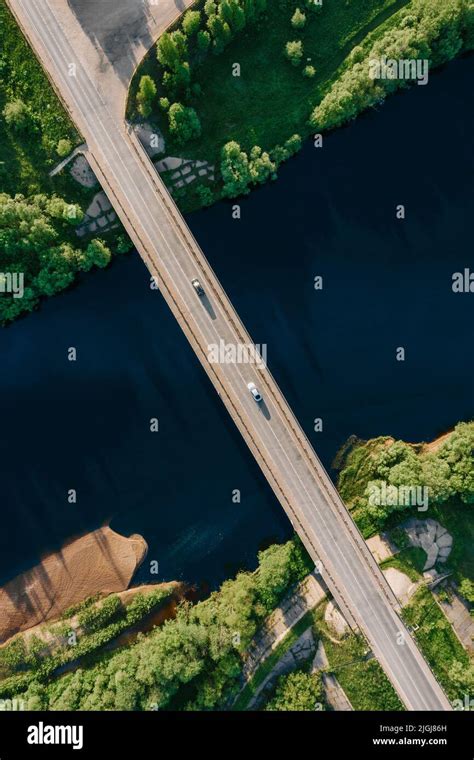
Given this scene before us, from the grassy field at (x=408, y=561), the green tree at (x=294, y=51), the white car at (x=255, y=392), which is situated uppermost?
the green tree at (x=294, y=51)

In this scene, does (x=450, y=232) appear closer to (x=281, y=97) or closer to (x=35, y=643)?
(x=281, y=97)

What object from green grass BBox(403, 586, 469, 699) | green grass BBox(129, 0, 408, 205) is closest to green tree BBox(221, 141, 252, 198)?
green grass BBox(129, 0, 408, 205)

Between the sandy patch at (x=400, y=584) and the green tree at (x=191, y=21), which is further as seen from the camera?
the sandy patch at (x=400, y=584)

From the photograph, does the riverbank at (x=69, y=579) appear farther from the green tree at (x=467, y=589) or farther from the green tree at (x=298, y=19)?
the green tree at (x=298, y=19)

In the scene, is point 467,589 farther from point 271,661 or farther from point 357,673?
point 271,661

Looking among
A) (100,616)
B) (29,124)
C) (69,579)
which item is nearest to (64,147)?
(29,124)

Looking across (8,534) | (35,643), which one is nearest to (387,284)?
(8,534)

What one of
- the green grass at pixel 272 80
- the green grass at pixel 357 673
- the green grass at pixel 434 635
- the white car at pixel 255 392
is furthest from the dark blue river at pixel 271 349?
the green grass at pixel 434 635
